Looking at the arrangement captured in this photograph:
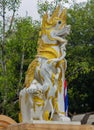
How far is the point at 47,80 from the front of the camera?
28.7 feet

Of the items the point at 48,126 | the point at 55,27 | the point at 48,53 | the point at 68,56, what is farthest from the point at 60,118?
the point at 68,56

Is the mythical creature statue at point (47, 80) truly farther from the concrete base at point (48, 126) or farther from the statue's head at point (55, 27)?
the concrete base at point (48, 126)

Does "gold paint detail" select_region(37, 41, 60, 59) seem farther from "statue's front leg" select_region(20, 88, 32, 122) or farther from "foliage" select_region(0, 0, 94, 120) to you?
"foliage" select_region(0, 0, 94, 120)

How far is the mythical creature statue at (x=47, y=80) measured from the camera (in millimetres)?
8617

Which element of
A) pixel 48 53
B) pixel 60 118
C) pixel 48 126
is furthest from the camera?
pixel 48 53

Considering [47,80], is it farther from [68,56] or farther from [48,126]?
[68,56]

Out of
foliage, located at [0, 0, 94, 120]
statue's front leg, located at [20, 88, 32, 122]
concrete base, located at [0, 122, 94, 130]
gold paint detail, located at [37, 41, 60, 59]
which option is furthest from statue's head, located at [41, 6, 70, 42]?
foliage, located at [0, 0, 94, 120]

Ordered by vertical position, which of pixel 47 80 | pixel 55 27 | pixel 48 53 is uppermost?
pixel 55 27

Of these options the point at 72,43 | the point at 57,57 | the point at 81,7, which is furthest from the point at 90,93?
the point at 57,57

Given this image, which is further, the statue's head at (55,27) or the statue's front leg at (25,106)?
the statue's head at (55,27)

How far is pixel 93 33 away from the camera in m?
20.1

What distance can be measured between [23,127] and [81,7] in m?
13.6

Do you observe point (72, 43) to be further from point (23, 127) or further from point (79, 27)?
point (23, 127)

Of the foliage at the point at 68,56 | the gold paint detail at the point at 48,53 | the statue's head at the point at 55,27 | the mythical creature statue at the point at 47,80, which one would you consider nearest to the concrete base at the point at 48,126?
the mythical creature statue at the point at 47,80
